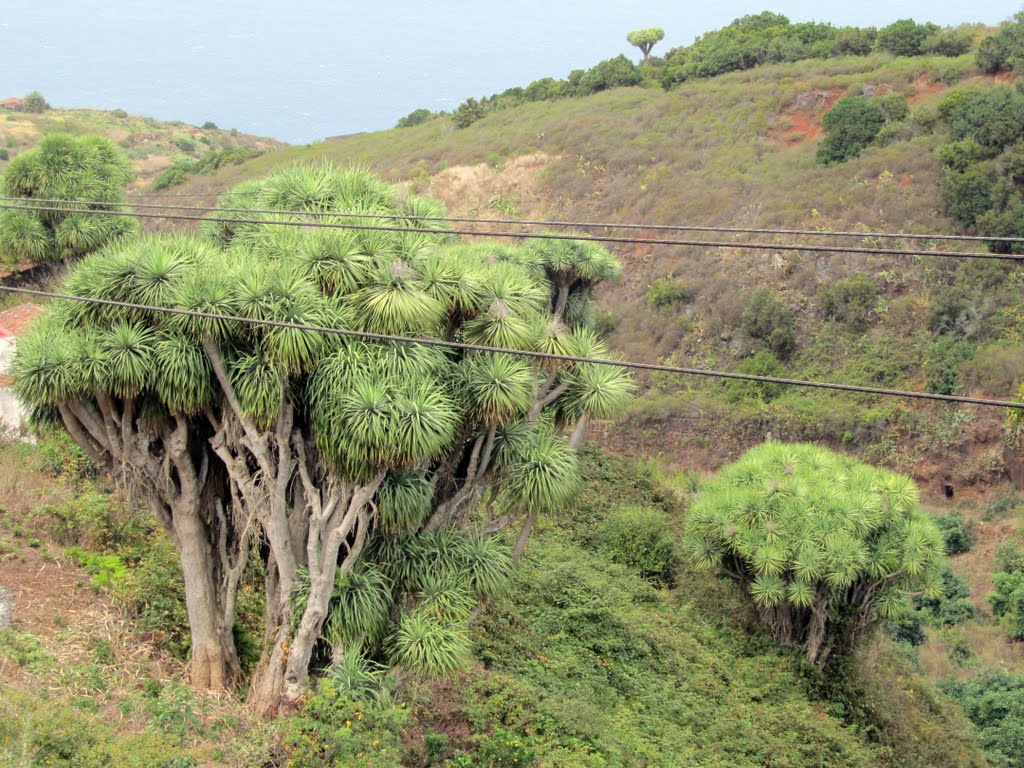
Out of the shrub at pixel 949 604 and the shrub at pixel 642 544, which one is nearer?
the shrub at pixel 642 544

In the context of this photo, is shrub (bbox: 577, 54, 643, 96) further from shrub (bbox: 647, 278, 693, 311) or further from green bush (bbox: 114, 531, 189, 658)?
green bush (bbox: 114, 531, 189, 658)

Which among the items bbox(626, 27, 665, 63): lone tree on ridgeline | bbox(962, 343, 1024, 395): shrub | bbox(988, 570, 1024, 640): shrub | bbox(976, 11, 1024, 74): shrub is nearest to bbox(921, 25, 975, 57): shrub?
bbox(976, 11, 1024, 74): shrub

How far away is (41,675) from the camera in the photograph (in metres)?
11.4

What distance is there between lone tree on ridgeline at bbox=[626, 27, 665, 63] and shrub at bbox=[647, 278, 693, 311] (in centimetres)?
3198

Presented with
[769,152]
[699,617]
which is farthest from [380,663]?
[769,152]

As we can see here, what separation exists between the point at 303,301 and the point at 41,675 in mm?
5248

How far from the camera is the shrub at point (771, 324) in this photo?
1308 inches

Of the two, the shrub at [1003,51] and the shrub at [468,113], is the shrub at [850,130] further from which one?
the shrub at [468,113]

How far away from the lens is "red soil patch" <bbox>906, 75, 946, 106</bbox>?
4241cm

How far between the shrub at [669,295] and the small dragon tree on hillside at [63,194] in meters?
18.5

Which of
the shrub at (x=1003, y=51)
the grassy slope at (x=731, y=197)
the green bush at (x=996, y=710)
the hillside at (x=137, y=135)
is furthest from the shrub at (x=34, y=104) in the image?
the green bush at (x=996, y=710)

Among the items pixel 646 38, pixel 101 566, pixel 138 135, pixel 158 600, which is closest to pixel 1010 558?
pixel 158 600

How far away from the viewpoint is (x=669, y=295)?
1439 inches

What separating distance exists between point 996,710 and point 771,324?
16858 millimetres
